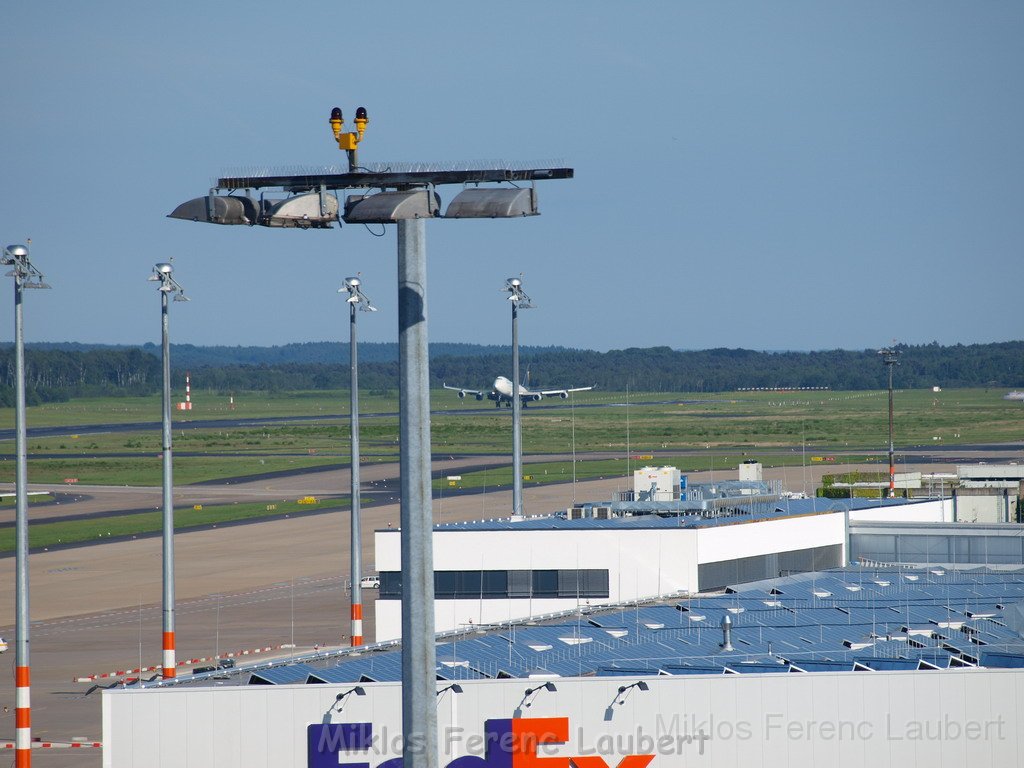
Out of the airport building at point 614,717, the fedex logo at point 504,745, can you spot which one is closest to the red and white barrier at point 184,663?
the airport building at point 614,717

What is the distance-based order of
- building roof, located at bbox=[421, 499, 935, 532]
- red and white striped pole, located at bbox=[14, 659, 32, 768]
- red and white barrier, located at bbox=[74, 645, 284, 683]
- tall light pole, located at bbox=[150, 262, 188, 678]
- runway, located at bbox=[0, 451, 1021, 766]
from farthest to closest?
runway, located at bbox=[0, 451, 1021, 766] → red and white barrier, located at bbox=[74, 645, 284, 683] → building roof, located at bbox=[421, 499, 935, 532] → tall light pole, located at bbox=[150, 262, 188, 678] → red and white striped pole, located at bbox=[14, 659, 32, 768]

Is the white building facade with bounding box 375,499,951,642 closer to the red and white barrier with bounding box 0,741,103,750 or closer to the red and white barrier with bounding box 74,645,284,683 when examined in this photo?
the red and white barrier with bounding box 74,645,284,683

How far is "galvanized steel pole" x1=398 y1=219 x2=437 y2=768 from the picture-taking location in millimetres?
17531

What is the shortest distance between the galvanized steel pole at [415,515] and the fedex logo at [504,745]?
48.0 feet

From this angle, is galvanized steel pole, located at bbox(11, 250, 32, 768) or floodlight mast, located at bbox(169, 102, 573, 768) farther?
galvanized steel pole, located at bbox(11, 250, 32, 768)

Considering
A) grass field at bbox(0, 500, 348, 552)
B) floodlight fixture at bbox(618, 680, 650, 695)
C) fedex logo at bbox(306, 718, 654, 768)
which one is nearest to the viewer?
floodlight fixture at bbox(618, 680, 650, 695)

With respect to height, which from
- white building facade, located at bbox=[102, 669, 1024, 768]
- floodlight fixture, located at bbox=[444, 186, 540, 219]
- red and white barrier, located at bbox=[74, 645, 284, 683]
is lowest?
red and white barrier, located at bbox=[74, 645, 284, 683]

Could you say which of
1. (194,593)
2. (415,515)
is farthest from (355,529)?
(415,515)

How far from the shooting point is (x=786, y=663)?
1331 inches

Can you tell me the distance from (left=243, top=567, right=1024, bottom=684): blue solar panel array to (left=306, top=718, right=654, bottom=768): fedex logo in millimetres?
1480

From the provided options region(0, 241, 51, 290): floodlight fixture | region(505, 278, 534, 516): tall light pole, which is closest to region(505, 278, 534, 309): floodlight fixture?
region(505, 278, 534, 516): tall light pole

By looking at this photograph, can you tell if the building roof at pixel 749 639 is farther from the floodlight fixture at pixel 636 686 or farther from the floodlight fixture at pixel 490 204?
the floodlight fixture at pixel 490 204

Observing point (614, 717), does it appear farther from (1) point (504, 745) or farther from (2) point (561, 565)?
(2) point (561, 565)

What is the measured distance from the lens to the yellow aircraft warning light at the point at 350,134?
17.9 m
